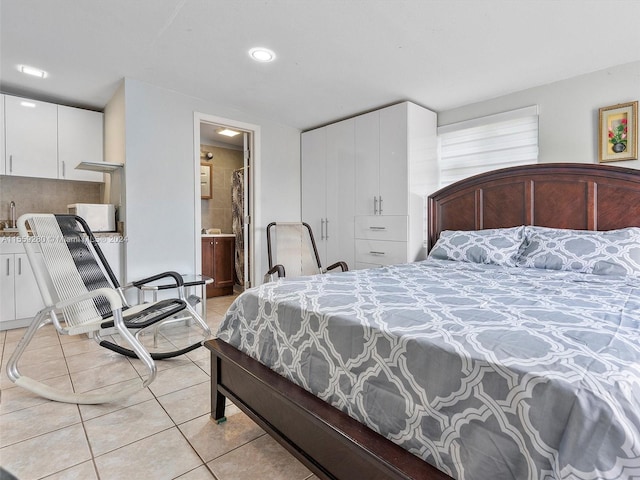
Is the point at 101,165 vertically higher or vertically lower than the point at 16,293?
higher

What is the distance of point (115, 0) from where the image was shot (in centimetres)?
203

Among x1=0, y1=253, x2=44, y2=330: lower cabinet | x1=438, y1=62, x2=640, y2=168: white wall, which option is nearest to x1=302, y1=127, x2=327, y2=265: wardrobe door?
x1=438, y1=62, x2=640, y2=168: white wall

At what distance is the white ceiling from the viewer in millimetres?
2104

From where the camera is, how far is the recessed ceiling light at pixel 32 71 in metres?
2.94

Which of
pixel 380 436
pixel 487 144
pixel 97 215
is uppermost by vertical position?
pixel 487 144

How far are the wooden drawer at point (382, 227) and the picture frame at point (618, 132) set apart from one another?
1716 mm

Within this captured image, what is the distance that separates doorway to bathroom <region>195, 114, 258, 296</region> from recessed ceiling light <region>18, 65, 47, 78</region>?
4.94 ft

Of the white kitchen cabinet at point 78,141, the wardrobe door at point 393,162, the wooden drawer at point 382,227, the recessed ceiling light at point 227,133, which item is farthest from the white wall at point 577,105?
the white kitchen cabinet at point 78,141

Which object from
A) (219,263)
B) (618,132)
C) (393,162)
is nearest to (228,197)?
(219,263)

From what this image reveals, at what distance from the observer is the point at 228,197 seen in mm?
5625

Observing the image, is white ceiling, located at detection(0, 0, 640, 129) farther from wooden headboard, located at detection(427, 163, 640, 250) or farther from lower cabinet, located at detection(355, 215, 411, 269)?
lower cabinet, located at detection(355, 215, 411, 269)

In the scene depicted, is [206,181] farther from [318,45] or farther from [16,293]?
[318,45]

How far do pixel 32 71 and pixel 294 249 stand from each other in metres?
3.05

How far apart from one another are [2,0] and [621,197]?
441 cm
